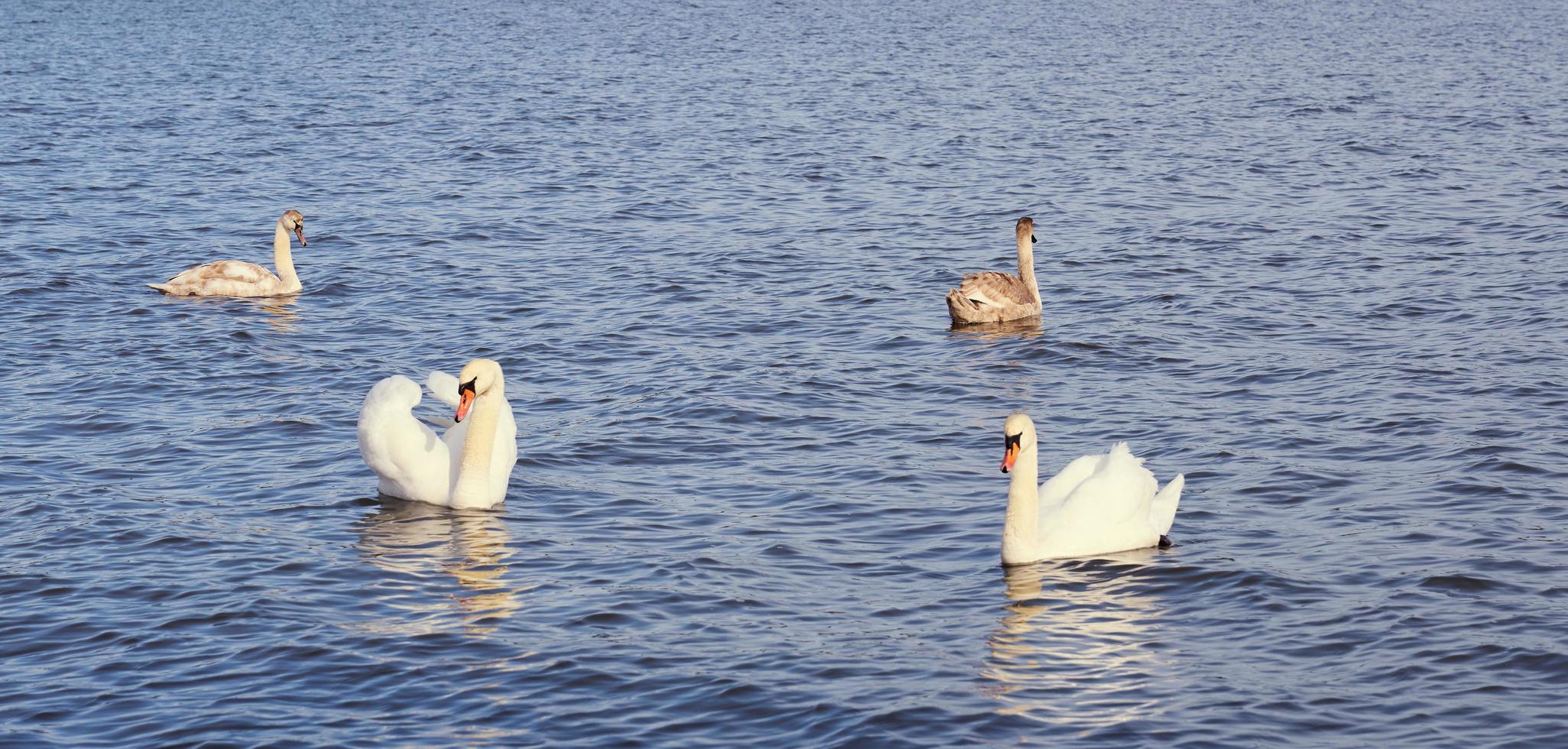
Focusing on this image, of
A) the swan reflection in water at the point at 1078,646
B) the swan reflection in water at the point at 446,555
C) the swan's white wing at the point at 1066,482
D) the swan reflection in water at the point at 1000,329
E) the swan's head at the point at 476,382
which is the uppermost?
the swan's head at the point at 476,382

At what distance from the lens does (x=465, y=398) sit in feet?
46.9

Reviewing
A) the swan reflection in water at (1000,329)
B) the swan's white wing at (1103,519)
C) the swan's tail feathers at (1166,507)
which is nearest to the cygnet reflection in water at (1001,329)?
the swan reflection in water at (1000,329)

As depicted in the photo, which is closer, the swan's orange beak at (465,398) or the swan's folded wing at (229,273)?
the swan's orange beak at (465,398)

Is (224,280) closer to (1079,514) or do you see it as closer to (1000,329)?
(1000,329)

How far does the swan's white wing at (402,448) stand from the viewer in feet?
47.4

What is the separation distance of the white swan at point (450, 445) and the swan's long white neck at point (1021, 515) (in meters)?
4.01

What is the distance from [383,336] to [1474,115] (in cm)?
2521

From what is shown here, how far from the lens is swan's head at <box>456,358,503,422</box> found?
46.9 feet

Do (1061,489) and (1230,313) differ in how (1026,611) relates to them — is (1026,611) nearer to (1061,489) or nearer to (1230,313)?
(1061,489)

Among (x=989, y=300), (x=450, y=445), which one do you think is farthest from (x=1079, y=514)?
(x=989, y=300)

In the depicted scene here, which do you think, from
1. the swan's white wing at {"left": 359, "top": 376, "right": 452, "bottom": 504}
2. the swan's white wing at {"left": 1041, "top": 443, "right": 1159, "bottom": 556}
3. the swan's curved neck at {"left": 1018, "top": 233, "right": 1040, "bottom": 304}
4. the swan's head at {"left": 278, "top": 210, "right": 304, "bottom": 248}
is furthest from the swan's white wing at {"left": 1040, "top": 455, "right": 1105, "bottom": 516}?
the swan's head at {"left": 278, "top": 210, "right": 304, "bottom": 248}

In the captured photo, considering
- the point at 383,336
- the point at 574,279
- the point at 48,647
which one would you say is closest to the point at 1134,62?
the point at 574,279

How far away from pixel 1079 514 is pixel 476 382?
459 centimetres

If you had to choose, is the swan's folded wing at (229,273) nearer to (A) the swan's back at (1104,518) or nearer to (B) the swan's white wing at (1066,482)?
(B) the swan's white wing at (1066,482)
